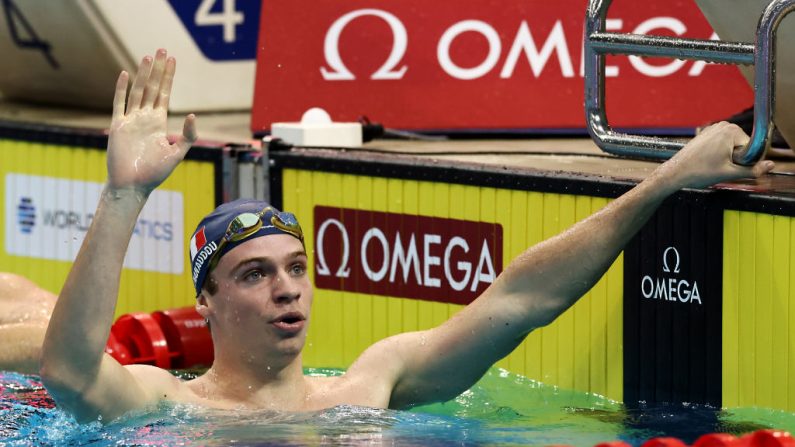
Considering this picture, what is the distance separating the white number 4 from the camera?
234 inches

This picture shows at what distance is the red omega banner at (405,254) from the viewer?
4184mm

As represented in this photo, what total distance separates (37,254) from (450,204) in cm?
179

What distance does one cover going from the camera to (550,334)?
401 cm

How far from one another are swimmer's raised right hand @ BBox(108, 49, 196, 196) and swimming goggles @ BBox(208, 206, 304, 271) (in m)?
0.42

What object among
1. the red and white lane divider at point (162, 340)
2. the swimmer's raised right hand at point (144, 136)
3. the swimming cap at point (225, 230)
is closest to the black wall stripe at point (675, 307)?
the swimming cap at point (225, 230)

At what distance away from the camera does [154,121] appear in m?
2.94

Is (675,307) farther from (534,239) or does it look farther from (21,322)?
(21,322)

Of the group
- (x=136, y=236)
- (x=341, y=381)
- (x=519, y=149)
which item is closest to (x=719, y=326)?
(x=341, y=381)

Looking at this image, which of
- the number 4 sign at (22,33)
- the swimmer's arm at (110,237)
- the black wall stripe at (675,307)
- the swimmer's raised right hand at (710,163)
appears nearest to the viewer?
the swimmer's arm at (110,237)

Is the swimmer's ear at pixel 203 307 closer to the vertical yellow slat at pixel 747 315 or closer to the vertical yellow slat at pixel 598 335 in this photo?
the vertical yellow slat at pixel 598 335

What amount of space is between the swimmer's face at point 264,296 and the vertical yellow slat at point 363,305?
1082 millimetres

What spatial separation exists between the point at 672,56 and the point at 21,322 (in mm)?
1975

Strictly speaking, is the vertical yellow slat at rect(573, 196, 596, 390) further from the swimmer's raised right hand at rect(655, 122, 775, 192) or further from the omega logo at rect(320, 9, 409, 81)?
the omega logo at rect(320, 9, 409, 81)

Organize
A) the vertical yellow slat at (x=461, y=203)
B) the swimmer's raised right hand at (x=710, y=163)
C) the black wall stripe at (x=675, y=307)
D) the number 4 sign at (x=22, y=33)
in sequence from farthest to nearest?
the number 4 sign at (x=22, y=33), the vertical yellow slat at (x=461, y=203), the black wall stripe at (x=675, y=307), the swimmer's raised right hand at (x=710, y=163)
